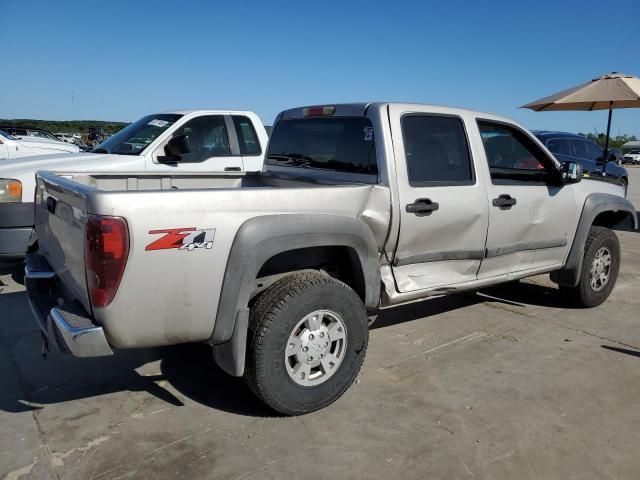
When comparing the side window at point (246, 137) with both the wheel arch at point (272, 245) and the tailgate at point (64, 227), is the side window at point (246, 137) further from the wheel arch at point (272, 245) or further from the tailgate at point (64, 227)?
the wheel arch at point (272, 245)

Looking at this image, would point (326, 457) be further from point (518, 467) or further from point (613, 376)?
point (613, 376)

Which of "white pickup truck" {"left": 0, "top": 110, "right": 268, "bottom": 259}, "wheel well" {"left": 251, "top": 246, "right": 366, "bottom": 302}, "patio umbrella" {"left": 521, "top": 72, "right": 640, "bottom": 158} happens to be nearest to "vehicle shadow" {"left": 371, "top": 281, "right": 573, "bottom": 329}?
"wheel well" {"left": 251, "top": 246, "right": 366, "bottom": 302}

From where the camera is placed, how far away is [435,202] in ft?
12.4

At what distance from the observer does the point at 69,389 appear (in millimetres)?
3588

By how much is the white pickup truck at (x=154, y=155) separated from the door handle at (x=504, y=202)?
9.00 feet

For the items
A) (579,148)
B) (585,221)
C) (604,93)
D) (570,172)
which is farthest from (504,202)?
(579,148)

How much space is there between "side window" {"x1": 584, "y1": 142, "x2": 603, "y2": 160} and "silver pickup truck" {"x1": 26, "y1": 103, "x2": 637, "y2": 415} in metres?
8.52

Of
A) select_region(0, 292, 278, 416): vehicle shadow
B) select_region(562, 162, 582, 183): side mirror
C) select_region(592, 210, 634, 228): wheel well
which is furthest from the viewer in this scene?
select_region(592, 210, 634, 228): wheel well

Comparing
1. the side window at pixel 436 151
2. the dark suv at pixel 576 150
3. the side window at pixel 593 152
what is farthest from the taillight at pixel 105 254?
the side window at pixel 593 152

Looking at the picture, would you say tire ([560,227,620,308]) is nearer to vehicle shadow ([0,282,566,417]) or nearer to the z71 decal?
vehicle shadow ([0,282,566,417])

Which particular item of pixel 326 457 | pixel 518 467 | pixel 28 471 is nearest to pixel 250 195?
pixel 326 457

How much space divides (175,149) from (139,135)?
0.74m

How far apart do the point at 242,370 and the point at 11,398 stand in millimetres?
1600

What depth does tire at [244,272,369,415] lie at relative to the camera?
9.91 ft
